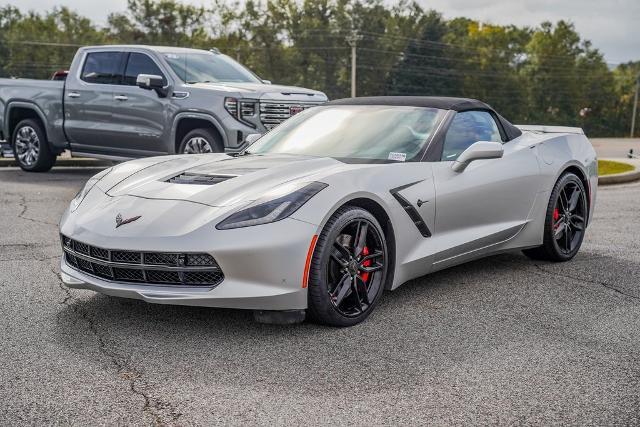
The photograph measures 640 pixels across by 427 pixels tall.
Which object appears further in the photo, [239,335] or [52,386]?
[239,335]

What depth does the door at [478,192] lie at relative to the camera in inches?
221

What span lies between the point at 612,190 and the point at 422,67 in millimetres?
61268

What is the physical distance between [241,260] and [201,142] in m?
7.08

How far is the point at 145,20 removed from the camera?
2985 inches

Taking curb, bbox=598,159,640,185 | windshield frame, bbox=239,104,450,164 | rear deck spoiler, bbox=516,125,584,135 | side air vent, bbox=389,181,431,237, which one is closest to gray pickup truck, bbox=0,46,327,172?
rear deck spoiler, bbox=516,125,584,135

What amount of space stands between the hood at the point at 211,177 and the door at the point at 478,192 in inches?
33.4

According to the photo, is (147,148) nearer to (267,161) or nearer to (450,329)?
(267,161)

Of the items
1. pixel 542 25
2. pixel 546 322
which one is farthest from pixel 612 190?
pixel 542 25

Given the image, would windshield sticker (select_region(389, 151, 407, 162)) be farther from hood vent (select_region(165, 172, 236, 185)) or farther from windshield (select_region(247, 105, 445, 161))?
hood vent (select_region(165, 172, 236, 185))

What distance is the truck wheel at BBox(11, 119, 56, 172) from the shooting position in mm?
13570

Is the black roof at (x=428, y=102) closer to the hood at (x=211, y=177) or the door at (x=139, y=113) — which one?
the hood at (x=211, y=177)

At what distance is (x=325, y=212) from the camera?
4680 mm

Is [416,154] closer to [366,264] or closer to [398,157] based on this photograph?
[398,157]

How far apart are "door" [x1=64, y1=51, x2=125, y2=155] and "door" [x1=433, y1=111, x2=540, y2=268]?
7306 mm
